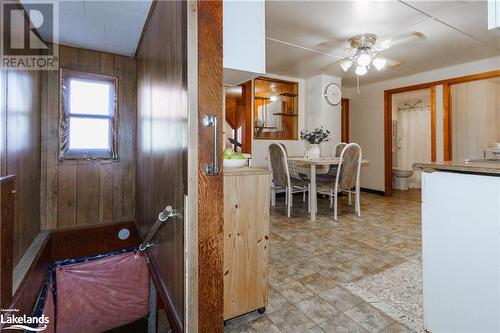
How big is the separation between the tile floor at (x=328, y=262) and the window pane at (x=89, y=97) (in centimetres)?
246

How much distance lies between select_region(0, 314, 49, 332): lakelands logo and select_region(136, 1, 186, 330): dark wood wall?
2.49ft

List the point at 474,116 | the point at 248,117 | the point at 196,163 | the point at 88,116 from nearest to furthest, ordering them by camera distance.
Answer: the point at 196,163
the point at 88,116
the point at 248,117
the point at 474,116

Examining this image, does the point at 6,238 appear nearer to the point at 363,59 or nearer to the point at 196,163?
the point at 196,163

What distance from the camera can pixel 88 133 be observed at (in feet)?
9.71

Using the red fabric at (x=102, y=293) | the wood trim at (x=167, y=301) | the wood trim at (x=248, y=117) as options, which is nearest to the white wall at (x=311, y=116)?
the wood trim at (x=248, y=117)

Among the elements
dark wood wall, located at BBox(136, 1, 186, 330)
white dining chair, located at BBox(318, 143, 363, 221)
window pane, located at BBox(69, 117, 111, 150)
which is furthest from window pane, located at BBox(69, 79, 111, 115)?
white dining chair, located at BBox(318, 143, 363, 221)

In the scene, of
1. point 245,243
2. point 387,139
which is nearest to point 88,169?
point 245,243

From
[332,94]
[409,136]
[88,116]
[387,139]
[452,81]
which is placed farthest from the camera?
[409,136]

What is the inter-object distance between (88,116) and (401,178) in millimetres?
6297

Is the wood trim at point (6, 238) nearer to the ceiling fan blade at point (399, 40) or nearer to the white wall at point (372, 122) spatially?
the ceiling fan blade at point (399, 40)

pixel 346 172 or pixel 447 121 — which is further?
pixel 447 121

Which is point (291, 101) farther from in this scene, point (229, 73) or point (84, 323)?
point (84, 323)

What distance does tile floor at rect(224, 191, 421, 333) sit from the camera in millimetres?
1547

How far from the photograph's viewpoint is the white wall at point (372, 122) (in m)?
5.25
